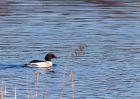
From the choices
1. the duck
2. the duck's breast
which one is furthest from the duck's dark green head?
the duck's breast

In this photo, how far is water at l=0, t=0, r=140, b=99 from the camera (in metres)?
16.5

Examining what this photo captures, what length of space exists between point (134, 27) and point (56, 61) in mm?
3553

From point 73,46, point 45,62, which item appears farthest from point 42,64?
point 73,46

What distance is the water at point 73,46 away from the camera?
54.3ft

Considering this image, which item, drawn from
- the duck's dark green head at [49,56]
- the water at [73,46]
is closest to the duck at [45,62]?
the duck's dark green head at [49,56]

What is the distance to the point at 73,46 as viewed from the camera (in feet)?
69.8

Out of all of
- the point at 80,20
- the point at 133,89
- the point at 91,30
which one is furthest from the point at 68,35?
the point at 133,89

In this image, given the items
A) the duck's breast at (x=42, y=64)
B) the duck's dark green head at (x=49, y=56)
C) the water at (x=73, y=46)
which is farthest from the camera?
the duck's dark green head at (x=49, y=56)

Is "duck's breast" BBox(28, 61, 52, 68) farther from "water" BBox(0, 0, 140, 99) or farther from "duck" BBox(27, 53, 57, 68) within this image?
"water" BBox(0, 0, 140, 99)

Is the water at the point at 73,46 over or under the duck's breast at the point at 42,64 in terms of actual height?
over

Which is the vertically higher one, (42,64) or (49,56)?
(49,56)

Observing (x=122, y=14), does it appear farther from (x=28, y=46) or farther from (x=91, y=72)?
(x=91, y=72)

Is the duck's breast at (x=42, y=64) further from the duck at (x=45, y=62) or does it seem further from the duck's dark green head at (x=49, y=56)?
the duck's dark green head at (x=49, y=56)

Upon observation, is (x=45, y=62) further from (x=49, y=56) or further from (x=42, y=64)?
(x=49, y=56)
